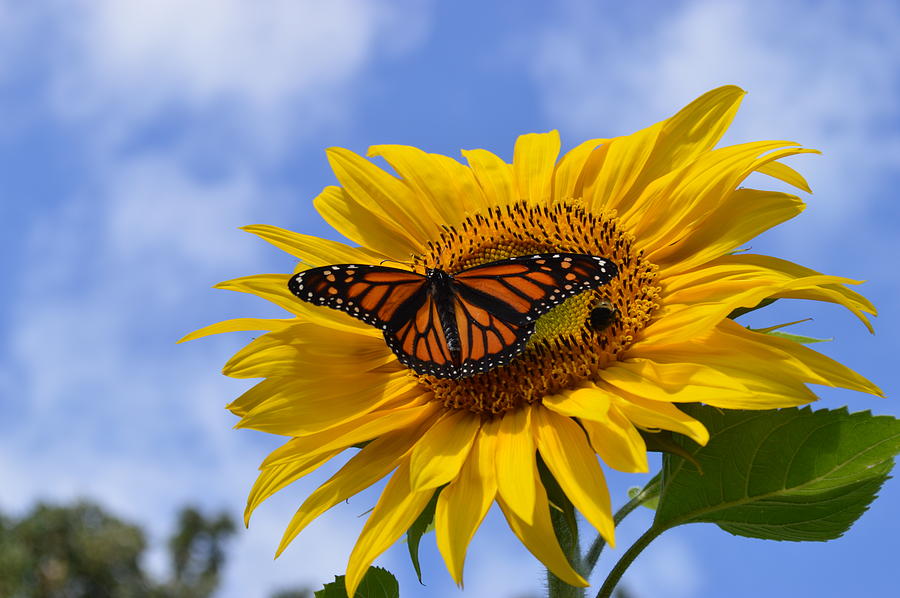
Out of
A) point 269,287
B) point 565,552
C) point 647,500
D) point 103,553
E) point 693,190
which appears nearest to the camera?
point 565,552

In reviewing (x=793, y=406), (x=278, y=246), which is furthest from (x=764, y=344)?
(x=278, y=246)

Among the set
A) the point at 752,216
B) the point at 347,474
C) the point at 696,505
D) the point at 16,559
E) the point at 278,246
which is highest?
the point at 16,559

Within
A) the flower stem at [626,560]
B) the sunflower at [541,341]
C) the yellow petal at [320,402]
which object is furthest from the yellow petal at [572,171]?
the flower stem at [626,560]

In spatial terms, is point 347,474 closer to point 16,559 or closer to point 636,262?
point 636,262

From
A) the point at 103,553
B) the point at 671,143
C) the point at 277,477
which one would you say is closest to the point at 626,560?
the point at 277,477

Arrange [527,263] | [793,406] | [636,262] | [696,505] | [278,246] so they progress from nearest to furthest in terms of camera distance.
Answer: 1. [793,406]
2. [696,505]
3. [527,263]
4. [636,262]
5. [278,246]

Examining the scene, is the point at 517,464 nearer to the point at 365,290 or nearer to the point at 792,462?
the point at 792,462
